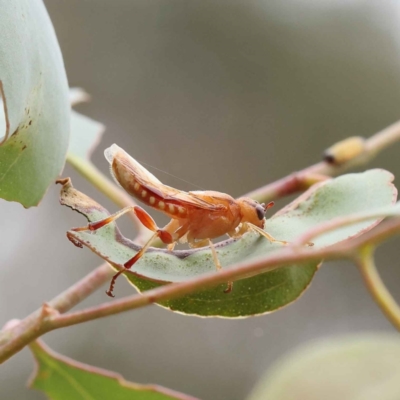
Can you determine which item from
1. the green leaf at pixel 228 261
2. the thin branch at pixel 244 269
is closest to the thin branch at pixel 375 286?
the thin branch at pixel 244 269

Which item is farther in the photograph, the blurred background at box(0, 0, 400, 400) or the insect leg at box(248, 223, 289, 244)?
the blurred background at box(0, 0, 400, 400)

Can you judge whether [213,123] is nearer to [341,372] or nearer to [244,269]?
[341,372]

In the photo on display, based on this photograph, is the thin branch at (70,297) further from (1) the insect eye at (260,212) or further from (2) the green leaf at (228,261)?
(1) the insect eye at (260,212)

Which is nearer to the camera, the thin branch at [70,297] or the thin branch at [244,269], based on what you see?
the thin branch at [244,269]

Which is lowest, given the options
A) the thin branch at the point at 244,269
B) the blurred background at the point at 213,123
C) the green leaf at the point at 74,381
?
the green leaf at the point at 74,381

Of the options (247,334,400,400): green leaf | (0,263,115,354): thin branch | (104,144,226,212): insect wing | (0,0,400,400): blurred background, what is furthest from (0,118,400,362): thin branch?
(0,0,400,400): blurred background

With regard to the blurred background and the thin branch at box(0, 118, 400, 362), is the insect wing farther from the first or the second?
the blurred background
